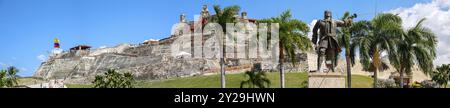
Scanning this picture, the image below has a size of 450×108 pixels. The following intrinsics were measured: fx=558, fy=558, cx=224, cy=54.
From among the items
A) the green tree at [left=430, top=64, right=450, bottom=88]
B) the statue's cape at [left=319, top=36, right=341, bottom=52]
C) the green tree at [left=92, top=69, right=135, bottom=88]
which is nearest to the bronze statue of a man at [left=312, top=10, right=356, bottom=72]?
the statue's cape at [left=319, top=36, right=341, bottom=52]

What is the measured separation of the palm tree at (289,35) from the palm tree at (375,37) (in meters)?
3.02

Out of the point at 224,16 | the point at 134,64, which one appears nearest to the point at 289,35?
the point at 224,16

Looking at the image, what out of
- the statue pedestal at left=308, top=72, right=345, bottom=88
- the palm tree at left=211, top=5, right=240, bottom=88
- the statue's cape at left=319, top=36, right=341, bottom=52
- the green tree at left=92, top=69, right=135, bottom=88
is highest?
the palm tree at left=211, top=5, right=240, bottom=88

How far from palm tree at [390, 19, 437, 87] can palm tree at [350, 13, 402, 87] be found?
0.49m

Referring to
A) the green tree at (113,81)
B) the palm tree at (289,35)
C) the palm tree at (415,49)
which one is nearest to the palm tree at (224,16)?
the palm tree at (289,35)

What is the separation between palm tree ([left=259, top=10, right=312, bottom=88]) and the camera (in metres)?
31.0

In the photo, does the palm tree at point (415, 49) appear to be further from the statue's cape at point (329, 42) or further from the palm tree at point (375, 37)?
the statue's cape at point (329, 42)

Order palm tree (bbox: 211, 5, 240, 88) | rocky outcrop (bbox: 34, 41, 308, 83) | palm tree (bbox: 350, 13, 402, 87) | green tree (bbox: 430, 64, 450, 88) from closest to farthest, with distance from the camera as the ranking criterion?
palm tree (bbox: 350, 13, 402, 87)
palm tree (bbox: 211, 5, 240, 88)
green tree (bbox: 430, 64, 450, 88)
rocky outcrop (bbox: 34, 41, 308, 83)

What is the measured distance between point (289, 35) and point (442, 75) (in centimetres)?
2256

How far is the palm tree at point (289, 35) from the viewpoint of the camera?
102 ft

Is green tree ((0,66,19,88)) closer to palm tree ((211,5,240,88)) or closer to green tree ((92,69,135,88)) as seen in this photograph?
green tree ((92,69,135,88))

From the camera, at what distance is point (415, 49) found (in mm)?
30094

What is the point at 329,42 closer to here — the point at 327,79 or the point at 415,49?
the point at 327,79

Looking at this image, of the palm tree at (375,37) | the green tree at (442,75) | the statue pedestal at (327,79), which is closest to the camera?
the statue pedestal at (327,79)
